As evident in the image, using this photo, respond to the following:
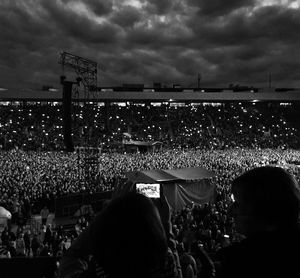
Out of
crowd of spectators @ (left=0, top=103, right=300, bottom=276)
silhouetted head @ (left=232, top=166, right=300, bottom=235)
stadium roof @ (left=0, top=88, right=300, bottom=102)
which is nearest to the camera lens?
silhouetted head @ (left=232, top=166, right=300, bottom=235)

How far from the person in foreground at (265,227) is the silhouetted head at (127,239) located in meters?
0.23

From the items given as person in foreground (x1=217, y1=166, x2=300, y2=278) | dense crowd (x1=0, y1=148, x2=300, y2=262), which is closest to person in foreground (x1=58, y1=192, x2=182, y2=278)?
person in foreground (x1=217, y1=166, x2=300, y2=278)

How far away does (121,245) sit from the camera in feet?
3.65

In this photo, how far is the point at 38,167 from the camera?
2142cm

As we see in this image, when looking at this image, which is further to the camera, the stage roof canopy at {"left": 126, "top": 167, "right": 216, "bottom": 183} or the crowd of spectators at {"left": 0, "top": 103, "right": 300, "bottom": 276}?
the stage roof canopy at {"left": 126, "top": 167, "right": 216, "bottom": 183}

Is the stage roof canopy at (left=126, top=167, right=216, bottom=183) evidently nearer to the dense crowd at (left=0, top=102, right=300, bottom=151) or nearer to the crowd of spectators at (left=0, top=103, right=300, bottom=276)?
the crowd of spectators at (left=0, top=103, right=300, bottom=276)

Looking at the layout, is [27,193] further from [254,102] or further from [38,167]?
[254,102]

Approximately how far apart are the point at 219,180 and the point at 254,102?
51.4 m

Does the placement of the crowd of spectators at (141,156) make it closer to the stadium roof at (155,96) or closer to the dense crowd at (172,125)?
the dense crowd at (172,125)

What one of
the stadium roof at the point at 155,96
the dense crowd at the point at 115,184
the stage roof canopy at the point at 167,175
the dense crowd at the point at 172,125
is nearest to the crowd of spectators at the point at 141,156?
the dense crowd at the point at 115,184

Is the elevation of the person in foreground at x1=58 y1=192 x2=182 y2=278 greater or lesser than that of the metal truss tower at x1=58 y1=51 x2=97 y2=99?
lesser

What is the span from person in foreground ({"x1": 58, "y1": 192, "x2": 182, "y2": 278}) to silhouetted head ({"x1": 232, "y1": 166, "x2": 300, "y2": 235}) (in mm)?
306

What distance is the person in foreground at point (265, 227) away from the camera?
3.63 ft

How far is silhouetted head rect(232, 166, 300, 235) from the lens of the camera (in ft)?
3.99
